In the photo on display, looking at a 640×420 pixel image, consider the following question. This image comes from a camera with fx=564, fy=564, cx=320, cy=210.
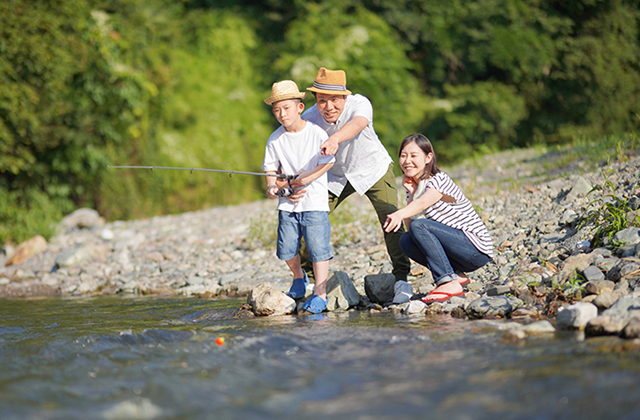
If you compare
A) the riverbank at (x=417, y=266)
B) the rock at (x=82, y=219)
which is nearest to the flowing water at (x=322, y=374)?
the riverbank at (x=417, y=266)

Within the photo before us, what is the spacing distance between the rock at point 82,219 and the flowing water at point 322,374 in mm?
8599

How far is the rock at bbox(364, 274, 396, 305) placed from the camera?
4.54 metres

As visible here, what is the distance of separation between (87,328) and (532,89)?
1789 cm

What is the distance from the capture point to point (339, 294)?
14.5ft

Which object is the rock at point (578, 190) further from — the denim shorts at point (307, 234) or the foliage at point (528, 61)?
the foliage at point (528, 61)

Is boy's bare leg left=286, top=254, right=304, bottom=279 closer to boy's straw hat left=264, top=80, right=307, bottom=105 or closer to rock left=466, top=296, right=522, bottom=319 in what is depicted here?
boy's straw hat left=264, top=80, right=307, bottom=105

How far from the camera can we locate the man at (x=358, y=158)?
4246mm

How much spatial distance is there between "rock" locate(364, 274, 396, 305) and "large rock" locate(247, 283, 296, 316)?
2.09 feet

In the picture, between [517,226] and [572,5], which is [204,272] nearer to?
[517,226]

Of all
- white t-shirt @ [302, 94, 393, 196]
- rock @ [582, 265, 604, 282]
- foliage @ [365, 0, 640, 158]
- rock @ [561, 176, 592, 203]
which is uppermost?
foliage @ [365, 0, 640, 158]

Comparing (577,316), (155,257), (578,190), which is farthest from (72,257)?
(577,316)

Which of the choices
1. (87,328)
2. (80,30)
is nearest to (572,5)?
(80,30)

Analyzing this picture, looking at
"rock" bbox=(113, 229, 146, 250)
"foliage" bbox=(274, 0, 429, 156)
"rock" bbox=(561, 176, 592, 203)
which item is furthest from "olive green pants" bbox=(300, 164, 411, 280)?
"foliage" bbox=(274, 0, 429, 156)

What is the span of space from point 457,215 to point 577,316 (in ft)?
4.21
